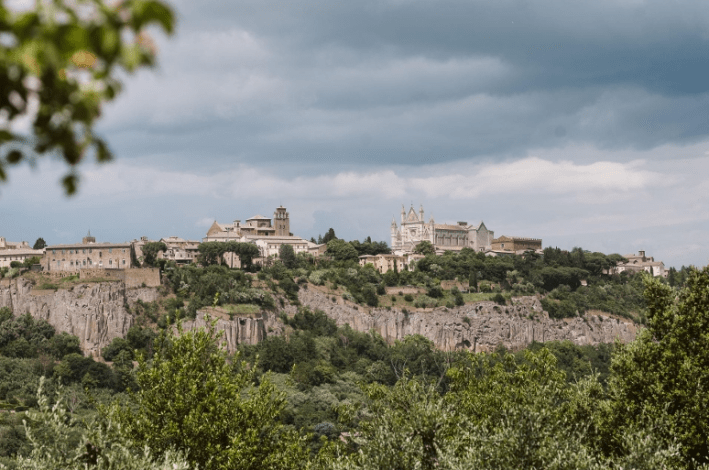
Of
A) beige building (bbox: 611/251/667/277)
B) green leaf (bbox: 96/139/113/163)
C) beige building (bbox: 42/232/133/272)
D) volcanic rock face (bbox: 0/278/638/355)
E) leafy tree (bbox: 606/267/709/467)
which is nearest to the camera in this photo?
green leaf (bbox: 96/139/113/163)

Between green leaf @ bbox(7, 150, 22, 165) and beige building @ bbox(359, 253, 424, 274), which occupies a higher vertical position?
green leaf @ bbox(7, 150, 22, 165)

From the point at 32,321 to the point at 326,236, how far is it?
5649cm

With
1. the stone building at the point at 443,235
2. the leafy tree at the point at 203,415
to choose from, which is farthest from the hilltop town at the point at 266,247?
the leafy tree at the point at 203,415

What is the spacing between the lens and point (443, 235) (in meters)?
130

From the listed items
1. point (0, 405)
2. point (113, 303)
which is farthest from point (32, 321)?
point (0, 405)

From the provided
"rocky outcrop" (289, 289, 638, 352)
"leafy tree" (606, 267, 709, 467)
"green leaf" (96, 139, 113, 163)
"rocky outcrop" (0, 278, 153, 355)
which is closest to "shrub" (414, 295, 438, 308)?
"rocky outcrop" (289, 289, 638, 352)

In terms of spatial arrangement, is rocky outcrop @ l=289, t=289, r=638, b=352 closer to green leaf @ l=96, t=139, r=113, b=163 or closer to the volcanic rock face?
the volcanic rock face

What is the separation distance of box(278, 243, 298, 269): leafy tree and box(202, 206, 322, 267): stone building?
207 cm

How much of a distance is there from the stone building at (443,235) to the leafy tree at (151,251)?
49332mm

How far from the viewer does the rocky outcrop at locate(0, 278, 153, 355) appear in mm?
70188

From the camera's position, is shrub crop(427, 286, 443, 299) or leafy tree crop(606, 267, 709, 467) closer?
leafy tree crop(606, 267, 709, 467)

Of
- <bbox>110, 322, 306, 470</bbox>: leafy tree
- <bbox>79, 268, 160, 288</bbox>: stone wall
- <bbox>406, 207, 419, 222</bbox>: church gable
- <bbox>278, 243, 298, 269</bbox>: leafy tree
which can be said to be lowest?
<bbox>110, 322, 306, 470</bbox>: leafy tree

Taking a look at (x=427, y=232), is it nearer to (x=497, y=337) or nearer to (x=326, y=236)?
(x=326, y=236)

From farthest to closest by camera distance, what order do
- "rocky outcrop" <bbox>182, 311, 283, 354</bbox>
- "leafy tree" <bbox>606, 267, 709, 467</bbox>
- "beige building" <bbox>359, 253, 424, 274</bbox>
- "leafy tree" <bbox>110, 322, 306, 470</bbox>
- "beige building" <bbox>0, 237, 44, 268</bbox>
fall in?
"beige building" <bbox>359, 253, 424, 274</bbox>
"beige building" <bbox>0, 237, 44, 268</bbox>
"rocky outcrop" <bbox>182, 311, 283, 354</bbox>
"leafy tree" <bbox>606, 267, 709, 467</bbox>
"leafy tree" <bbox>110, 322, 306, 470</bbox>
